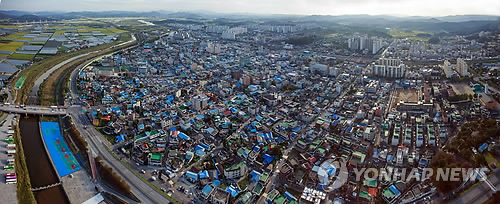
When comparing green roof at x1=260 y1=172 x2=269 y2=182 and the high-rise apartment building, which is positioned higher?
the high-rise apartment building

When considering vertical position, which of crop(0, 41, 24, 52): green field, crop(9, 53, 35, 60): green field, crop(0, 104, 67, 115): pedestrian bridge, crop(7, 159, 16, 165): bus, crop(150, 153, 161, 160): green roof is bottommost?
crop(150, 153, 161, 160): green roof

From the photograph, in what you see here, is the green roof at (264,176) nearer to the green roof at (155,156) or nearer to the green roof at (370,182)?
the green roof at (370,182)

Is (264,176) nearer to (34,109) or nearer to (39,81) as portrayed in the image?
(34,109)

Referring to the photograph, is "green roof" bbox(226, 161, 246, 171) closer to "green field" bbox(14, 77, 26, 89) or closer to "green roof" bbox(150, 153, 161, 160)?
"green roof" bbox(150, 153, 161, 160)

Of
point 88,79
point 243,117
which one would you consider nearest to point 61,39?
point 88,79

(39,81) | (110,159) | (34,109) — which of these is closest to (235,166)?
(110,159)

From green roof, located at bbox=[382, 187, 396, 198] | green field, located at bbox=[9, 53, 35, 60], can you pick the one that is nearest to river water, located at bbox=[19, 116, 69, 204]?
green roof, located at bbox=[382, 187, 396, 198]
